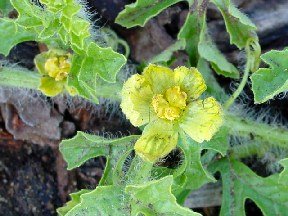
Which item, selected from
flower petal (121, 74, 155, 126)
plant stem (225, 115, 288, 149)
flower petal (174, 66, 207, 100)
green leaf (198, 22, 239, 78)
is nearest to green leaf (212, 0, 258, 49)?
green leaf (198, 22, 239, 78)

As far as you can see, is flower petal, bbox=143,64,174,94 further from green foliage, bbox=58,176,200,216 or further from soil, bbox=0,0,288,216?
soil, bbox=0,0,288,216

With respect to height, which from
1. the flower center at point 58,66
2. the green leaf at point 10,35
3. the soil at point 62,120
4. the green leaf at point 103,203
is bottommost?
the soil at point 62,120

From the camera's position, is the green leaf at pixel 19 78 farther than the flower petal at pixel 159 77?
Yes

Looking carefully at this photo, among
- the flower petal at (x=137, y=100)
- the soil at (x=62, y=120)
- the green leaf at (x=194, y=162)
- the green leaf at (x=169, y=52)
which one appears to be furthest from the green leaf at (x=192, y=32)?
the flower petal at (x=137, y=100)

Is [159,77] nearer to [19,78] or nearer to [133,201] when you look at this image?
[133,201]

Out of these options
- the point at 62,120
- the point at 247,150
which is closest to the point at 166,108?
the point at 247,150

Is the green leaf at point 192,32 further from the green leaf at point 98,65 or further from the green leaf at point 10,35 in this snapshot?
the green leaf at point 10,35
